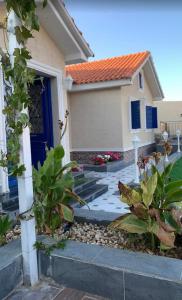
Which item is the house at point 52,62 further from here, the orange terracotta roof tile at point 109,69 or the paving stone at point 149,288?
the paving stone at point 149,288

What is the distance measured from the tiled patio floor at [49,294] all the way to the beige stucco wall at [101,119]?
910cm

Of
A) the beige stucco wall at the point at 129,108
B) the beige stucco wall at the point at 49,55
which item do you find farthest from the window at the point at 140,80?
the beige stucco wall at the point at 49,55

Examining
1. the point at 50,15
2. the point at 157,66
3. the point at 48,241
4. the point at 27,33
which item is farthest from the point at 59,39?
the point at 157,66

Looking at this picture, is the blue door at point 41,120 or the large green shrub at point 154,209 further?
the blue door at point 41,120

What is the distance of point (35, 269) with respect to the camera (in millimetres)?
2902

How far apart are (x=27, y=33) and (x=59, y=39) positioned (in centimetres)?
468

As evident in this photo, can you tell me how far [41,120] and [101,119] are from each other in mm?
4481

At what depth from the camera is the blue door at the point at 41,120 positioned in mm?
7367

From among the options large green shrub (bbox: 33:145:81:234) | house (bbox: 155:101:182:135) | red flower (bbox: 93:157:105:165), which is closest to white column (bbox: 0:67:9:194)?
large green shrub (bbox: 33:145:81:234)

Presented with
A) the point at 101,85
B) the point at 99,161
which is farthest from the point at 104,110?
the point at 99,161

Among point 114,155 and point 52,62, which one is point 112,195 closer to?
point 52,62

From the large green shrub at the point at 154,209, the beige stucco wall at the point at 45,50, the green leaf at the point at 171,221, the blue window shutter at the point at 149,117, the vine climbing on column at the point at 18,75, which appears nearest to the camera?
the vine climbing on column at the point at 18,75

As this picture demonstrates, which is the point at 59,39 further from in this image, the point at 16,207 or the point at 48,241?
the point at 48,241

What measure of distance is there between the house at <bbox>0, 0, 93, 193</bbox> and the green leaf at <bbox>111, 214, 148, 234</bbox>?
3444 millimetres
